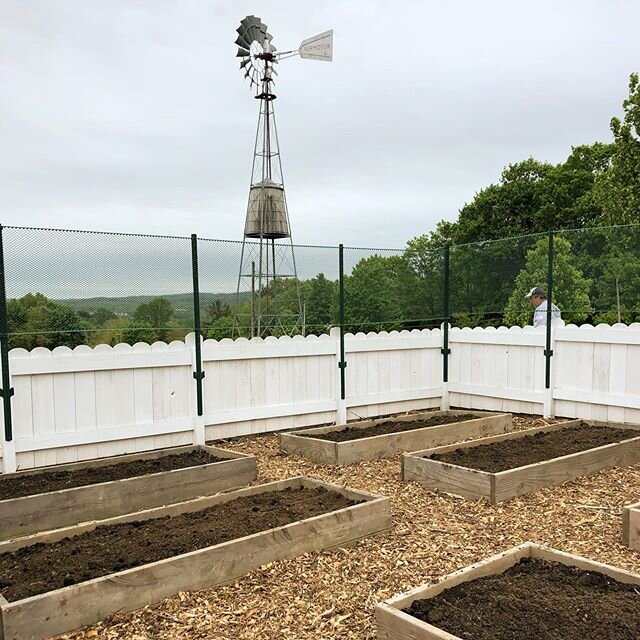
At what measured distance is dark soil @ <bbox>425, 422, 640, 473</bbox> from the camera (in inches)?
216

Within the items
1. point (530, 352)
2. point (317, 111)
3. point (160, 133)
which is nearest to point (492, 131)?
point (317, 111)

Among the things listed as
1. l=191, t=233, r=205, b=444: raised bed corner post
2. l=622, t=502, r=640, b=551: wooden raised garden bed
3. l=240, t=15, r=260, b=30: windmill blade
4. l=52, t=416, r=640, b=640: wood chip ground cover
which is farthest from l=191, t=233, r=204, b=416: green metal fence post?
l=240, t=15, r=260, b=30: windmill blade

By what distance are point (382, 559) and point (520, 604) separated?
3.82 ft

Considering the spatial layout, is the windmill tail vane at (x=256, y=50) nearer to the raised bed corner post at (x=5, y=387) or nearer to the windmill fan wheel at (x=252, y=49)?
the windmill fan wheel at (x=252, y=49)

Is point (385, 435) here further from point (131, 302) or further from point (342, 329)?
point (131, 302)

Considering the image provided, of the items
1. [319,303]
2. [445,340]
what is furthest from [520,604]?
[445,340]

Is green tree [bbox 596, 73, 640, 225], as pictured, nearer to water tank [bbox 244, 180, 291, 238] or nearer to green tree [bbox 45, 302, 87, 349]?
water tank [bbox 244, 180, 291, 238]

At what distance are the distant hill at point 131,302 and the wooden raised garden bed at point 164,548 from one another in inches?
102

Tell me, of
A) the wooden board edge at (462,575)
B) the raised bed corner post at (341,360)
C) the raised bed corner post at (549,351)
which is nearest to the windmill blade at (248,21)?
the raised bed corner post at (341,360)

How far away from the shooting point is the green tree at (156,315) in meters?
6.39

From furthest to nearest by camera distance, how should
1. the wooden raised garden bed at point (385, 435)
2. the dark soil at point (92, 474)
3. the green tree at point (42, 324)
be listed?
the wooden raised garden bed at point (385, 435), the green tree at point (42, 324), the dark soil at point (92, 474)

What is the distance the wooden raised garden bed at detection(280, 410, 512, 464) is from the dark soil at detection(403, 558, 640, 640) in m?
3.06

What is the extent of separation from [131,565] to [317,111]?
14294 millimetres

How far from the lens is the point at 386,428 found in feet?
23.7
